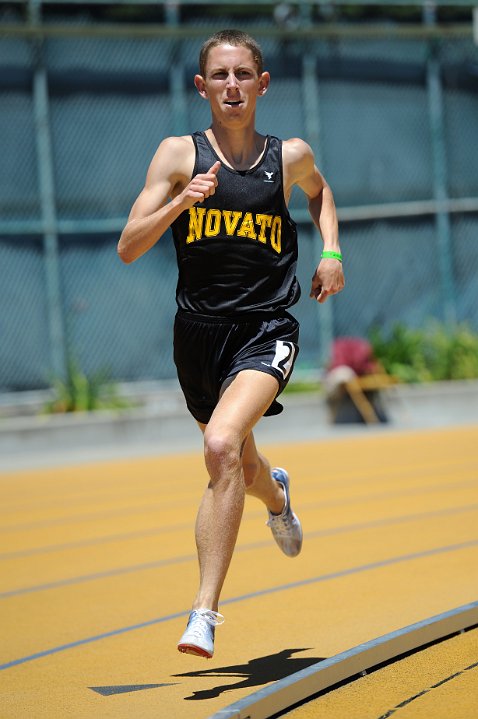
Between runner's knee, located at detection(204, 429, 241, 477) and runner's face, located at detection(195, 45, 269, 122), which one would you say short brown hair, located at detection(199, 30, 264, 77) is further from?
runner's knee, located at detection(204, 429, 241, 477)

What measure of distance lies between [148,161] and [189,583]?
13.7 m

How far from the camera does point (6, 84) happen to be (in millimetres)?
18891

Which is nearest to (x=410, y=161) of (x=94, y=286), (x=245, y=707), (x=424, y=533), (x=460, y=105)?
(x=460, y=105)

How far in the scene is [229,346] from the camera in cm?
506

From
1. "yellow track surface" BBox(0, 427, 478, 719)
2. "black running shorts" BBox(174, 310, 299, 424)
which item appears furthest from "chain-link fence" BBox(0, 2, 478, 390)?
"black running shorts" BBox(174, 310, 299, 424)

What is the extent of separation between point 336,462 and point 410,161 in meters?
9.40

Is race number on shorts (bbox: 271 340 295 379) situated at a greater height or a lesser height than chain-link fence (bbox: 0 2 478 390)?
lesser

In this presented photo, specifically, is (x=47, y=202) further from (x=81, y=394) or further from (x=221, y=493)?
(x=221, y=493)

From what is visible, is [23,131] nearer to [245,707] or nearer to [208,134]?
[208,134]

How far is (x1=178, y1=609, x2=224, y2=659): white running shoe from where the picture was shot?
4.28 m

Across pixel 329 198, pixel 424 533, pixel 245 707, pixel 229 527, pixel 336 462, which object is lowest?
pixel 245 707

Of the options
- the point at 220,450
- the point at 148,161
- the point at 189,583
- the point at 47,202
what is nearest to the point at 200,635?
the point at 220,450

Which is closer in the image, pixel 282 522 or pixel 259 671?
pixel 259 671

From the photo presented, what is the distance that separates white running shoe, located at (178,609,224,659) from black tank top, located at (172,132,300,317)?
1.27 m
